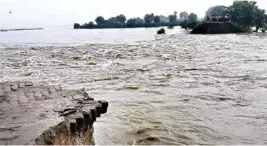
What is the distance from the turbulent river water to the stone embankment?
3.23 feet

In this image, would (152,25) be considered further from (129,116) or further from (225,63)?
(129,116)

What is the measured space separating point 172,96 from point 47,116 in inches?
200

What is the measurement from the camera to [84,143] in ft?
15.4

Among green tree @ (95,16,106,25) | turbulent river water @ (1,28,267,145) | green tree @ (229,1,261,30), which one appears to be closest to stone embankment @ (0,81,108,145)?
turbulent river water @ (1,28,267,145)

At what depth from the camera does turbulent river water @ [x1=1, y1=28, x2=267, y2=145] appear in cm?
605

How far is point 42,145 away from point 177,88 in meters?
6.90

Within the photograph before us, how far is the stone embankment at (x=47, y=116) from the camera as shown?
394 centimetres

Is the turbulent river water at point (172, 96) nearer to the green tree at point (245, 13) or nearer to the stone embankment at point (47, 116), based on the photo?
the stone embankment at point (47, 116)

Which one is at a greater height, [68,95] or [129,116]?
[68,95]

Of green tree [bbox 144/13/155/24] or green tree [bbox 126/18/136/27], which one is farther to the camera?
green tree [bbox 144/13/155/24]

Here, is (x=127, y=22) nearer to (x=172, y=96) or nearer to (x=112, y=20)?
(x=112, y=20)

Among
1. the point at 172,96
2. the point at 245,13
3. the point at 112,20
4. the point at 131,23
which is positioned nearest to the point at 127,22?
the point at 131,23

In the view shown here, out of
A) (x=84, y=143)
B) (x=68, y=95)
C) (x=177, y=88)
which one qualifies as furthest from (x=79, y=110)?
(x=177, y=88)

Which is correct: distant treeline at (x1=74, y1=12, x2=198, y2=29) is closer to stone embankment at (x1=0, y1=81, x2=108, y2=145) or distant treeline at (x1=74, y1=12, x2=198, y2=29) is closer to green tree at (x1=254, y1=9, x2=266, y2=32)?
green tree at (x1=254, y1=9, x2=266, y2=32)
